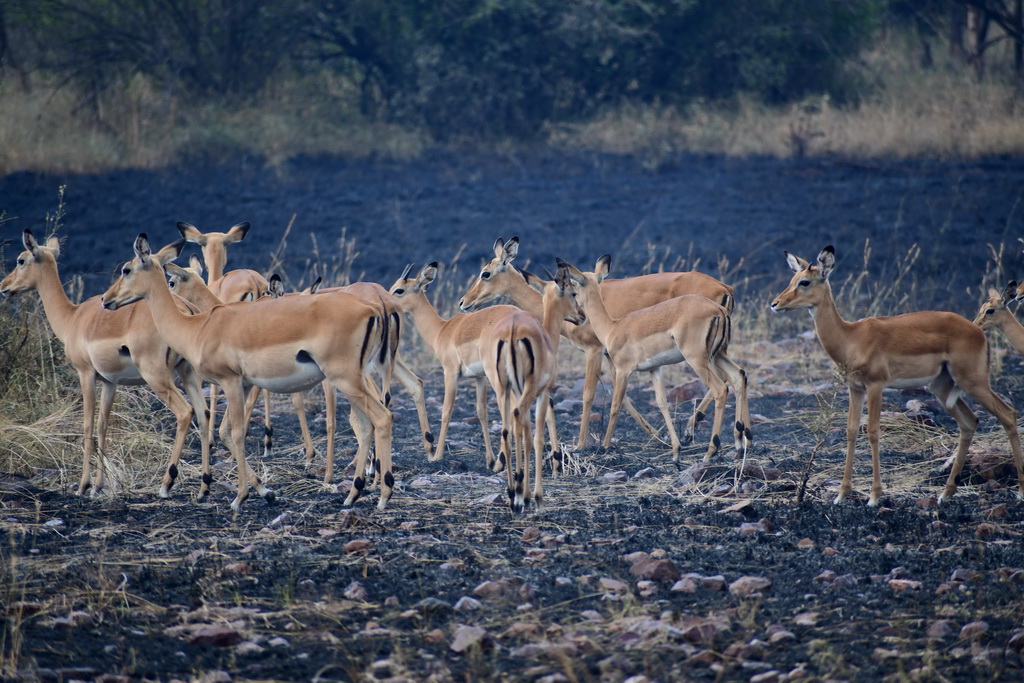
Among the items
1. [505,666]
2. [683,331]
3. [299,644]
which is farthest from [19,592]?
[683,331]

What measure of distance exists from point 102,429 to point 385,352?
6.42 ft

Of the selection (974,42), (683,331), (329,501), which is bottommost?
(329,501)

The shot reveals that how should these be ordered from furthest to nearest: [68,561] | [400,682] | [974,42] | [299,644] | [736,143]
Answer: [974,42], [736,143], [68,561], [299,644], [400,682]

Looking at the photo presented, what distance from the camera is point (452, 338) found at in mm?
8727

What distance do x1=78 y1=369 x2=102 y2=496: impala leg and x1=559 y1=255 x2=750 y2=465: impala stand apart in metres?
3.36

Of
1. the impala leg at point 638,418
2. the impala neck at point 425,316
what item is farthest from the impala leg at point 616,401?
the impala neck at point 425,316

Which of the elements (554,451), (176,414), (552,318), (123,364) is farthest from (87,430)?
(552,318)

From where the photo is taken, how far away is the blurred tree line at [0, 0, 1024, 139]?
21422 mm

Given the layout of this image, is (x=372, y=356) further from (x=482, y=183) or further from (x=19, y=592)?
(x=482, y=183)

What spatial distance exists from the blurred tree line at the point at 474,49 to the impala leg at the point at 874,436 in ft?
50.7

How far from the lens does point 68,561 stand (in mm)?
5797

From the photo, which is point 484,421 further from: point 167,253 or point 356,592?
point 356,592

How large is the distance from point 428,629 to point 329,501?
2.35 metres

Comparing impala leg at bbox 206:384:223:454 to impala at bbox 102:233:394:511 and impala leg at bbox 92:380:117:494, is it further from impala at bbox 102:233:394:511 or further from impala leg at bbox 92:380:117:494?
impala at bbox 102:233:394:511
